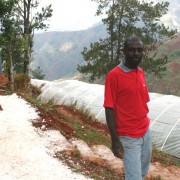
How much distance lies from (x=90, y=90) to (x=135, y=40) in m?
12.4

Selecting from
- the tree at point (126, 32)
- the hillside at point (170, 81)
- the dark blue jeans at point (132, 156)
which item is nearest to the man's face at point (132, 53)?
the dark blue jeans at point (132, 156)

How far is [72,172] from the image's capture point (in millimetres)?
5332

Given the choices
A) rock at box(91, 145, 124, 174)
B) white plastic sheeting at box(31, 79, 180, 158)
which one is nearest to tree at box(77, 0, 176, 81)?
white plastic sheeting at box(31, 79, 180, 158)

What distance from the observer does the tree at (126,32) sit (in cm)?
2162

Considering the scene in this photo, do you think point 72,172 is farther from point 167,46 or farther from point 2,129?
point 167,46

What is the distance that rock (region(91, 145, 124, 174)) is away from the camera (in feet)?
20.7

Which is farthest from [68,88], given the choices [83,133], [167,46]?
[167,46]

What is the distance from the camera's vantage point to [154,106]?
12727 mm

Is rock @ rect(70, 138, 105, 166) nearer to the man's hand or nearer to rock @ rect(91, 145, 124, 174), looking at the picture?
rock @ rect(91, 145, 124, 174)

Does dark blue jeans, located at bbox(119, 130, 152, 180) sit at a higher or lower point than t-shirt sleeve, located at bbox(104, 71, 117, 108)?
lower

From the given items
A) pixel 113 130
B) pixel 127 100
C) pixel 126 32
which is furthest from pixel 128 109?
pixel 126 32

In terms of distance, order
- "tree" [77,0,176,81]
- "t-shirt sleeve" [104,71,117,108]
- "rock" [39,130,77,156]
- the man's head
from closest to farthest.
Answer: "t-shirt sleeve" [104,71,117,108] < the man's head < "rock" [39,130,77,156] < "tree" [77,0,176,81]

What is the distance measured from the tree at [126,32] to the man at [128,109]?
18411 mm

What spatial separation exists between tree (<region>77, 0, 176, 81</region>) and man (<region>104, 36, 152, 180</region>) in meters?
18.4
